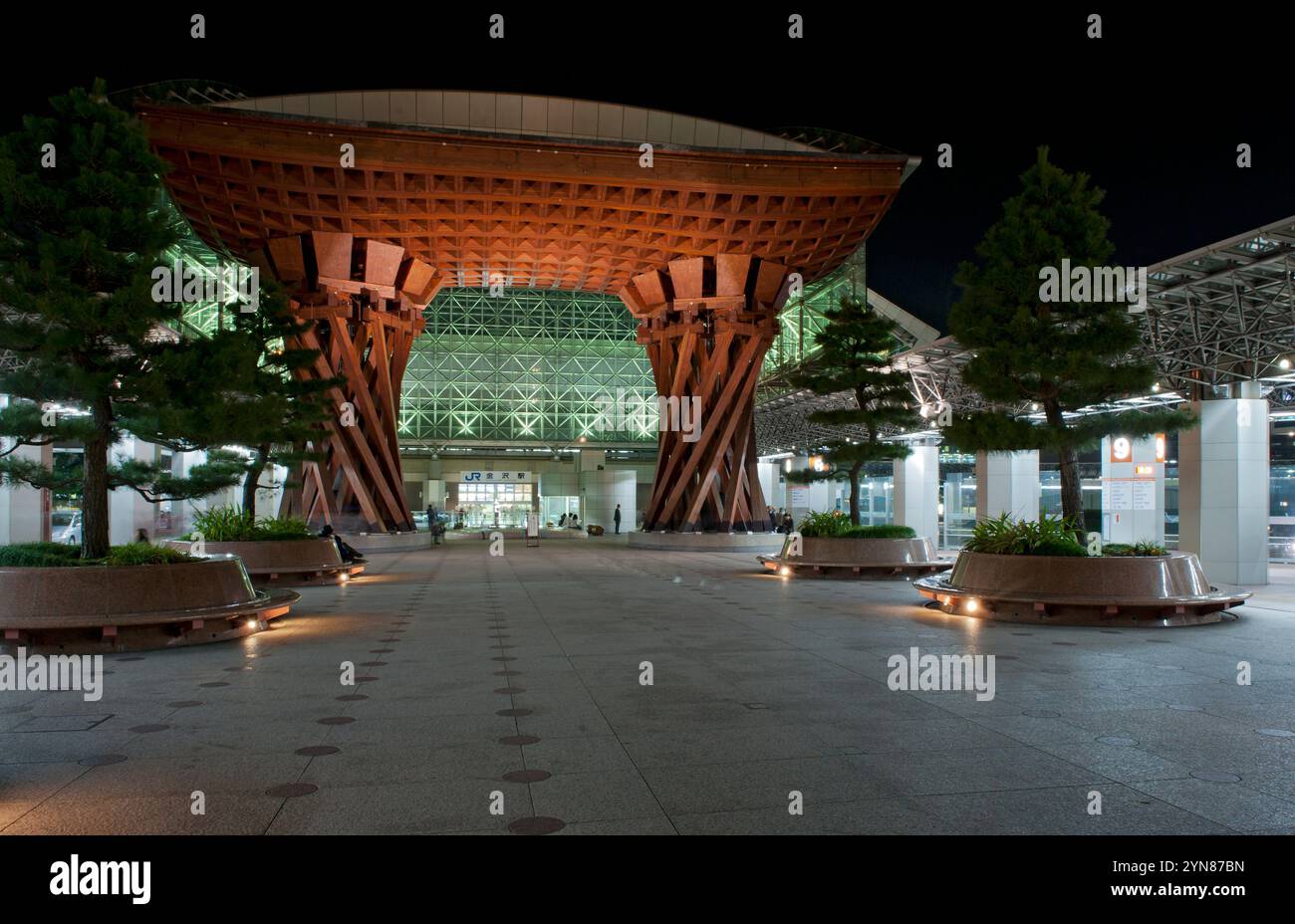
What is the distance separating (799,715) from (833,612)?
7201 mm

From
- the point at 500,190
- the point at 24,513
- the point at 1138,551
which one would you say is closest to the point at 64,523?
the point at 24,513

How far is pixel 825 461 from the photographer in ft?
73.6

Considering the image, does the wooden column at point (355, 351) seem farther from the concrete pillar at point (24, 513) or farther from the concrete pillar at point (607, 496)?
the concrete pillar at point (607, 496)

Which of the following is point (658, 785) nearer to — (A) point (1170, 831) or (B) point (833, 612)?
(A) point (1170, 831)

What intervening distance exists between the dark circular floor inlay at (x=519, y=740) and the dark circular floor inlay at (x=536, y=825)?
5.26ft

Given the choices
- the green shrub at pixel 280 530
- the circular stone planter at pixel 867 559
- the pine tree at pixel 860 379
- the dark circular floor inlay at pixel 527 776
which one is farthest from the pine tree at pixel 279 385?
the dark circular floor inlay at pixel 527 776

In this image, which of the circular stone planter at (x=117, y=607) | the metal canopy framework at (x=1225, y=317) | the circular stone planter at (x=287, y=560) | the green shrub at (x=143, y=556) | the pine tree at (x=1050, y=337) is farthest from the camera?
the circular stone planter at (x=287, y=560)

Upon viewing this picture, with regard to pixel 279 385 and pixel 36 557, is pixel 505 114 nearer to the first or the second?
pixel 279 385

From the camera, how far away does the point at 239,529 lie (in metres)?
18.6

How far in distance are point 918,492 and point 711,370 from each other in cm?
1095

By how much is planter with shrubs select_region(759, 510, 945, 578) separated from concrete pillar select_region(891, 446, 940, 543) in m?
16.3

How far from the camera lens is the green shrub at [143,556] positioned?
1084 cm

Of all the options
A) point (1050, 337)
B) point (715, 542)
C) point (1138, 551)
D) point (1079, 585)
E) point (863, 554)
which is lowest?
point (715, 542)

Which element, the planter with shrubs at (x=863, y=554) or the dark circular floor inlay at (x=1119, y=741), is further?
the planter with shrubs at (x=863, y=554)
